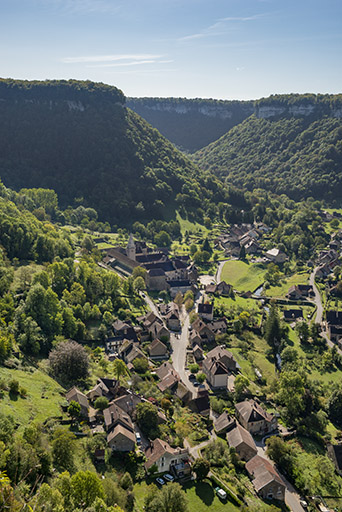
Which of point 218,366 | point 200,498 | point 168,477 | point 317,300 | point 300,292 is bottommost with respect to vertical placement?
point 317,300

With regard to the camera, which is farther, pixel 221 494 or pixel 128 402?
pixel 128 402

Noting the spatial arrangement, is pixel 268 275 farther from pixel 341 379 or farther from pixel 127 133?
pixel 127 133

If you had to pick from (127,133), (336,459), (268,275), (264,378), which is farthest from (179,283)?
(127,133)

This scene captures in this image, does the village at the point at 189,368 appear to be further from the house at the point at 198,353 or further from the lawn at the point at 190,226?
the lawn at the point at 190,226

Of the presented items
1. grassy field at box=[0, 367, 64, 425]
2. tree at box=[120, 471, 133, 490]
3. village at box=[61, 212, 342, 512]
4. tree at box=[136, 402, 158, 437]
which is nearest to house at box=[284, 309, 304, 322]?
village at box=[61, 212, 342, 512]

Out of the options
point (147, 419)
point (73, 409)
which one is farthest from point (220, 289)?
point (73, 409)

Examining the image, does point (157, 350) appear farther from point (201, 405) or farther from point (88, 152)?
point (88, 152)

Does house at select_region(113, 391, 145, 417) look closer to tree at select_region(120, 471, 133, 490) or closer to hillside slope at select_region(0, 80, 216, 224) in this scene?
tree at select_region(120, 471, 133, 490)
